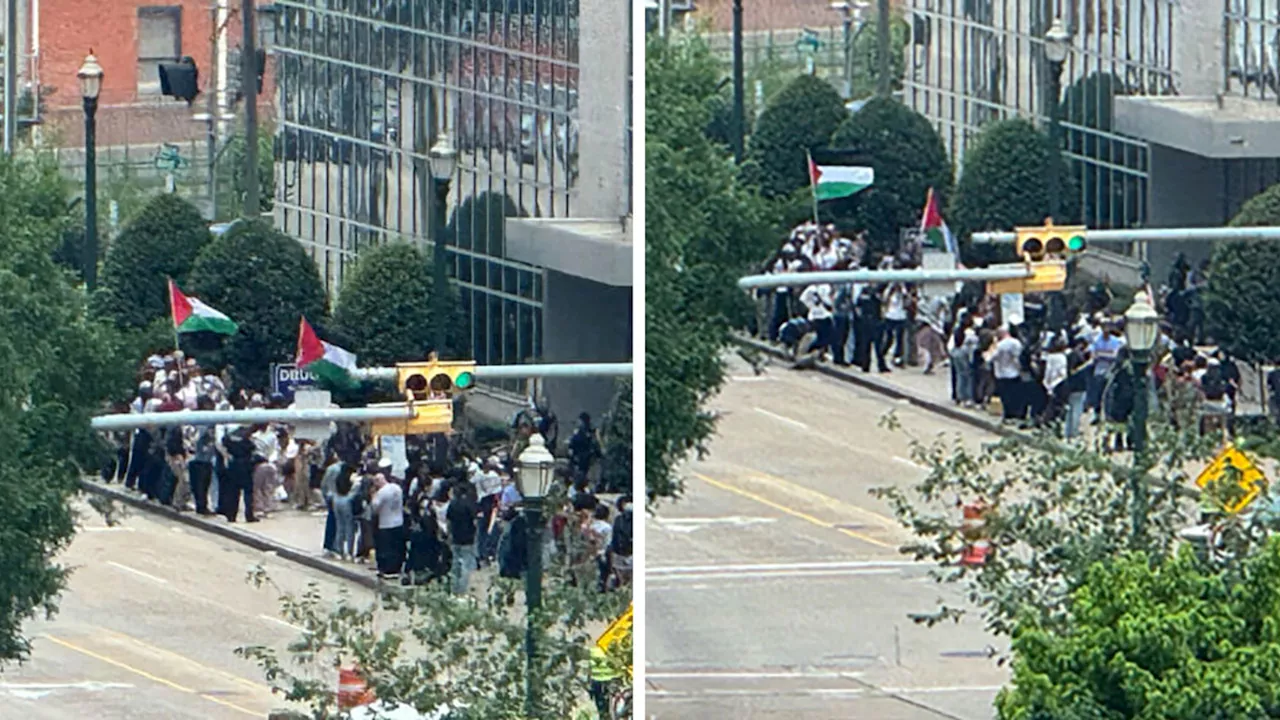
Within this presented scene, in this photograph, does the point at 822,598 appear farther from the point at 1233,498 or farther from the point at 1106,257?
the point at 1233,498

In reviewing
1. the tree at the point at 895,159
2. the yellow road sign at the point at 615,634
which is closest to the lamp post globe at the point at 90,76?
the tree at the point at 895,159

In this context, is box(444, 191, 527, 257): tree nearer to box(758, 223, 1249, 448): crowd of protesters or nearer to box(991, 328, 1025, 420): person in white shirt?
box(758, 223, 1249, 448): crowd of protesters

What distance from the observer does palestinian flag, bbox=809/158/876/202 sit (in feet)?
101

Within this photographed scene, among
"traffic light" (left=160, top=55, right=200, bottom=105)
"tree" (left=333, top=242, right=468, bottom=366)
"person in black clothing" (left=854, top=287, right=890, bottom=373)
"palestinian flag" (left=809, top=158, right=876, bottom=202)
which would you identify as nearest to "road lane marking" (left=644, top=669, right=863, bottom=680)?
"tree" (left=333, top=242, right=468, bottom=366)

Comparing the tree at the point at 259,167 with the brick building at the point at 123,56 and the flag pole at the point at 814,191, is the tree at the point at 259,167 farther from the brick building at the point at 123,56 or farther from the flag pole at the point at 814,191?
the flag pole at the point at 814,191

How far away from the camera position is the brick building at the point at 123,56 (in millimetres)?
30562

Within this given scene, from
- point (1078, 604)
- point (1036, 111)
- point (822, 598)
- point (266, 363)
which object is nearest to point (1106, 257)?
point (1036, 111)

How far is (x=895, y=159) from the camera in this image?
3108cm

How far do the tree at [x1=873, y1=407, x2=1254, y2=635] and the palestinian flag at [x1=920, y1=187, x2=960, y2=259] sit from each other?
524 centimetres

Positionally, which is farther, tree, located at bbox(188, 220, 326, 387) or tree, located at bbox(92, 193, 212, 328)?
tree, located at bbox(92, 193, 212, 328)

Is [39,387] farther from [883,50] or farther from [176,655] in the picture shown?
[883,50]

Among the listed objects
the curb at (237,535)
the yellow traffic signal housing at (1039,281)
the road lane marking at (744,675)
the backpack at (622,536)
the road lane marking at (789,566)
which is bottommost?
the road lane marking at (744,675)

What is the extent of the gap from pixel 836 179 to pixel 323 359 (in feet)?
20.3

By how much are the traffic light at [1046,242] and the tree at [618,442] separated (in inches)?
114
